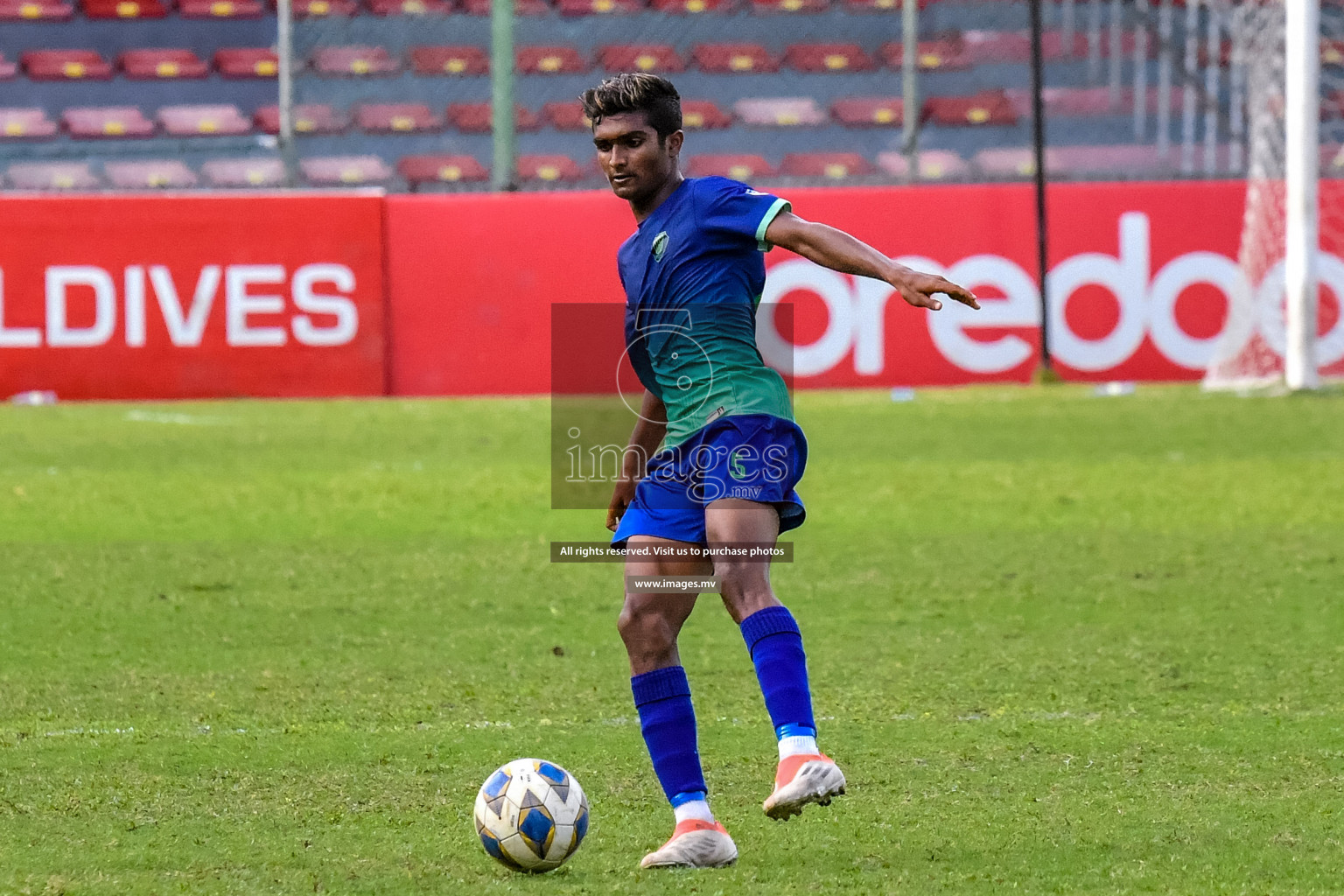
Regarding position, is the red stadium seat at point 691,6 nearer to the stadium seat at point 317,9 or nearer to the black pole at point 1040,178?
the stadium seat at point 317,9

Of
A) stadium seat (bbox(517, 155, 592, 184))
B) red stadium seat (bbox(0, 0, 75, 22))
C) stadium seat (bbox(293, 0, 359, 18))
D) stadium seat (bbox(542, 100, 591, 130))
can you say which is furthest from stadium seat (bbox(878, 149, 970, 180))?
red stadium seat (bbox(0, 0, 75, 22))

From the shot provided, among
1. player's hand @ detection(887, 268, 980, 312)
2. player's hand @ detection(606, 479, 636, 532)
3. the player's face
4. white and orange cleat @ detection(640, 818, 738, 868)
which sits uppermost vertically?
the player's face

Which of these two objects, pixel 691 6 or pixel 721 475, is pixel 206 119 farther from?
pixel 721 475

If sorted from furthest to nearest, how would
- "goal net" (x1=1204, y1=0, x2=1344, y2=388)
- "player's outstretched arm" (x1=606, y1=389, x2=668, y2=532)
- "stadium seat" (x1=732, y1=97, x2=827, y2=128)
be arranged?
1. "stadium seat" (x1=732, y1=97, x2=827, y2=128)
2. "goal net" (x1=1204, y1=0, x2=1344, y2=388)
3. "player's outstretched arm" (x1=606, y1=389, x2=668, y2=532)

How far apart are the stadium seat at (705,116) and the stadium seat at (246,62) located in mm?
4463

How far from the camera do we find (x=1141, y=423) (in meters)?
12.7

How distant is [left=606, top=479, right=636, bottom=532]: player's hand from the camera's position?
13.1 feet

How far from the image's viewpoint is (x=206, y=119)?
19.3 metres

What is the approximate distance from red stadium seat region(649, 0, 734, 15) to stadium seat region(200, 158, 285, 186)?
14.0 feet

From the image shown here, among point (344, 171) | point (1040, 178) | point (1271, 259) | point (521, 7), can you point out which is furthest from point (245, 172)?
point (1271, 259)

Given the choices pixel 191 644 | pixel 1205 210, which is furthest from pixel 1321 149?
pixel 191 644

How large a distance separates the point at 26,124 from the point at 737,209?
55.1 ft

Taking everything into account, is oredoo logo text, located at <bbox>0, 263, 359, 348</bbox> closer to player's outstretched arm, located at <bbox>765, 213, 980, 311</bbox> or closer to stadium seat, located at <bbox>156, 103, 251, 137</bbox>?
stadium seat, located at <bbox>156, 103, 251, 137</bbox>

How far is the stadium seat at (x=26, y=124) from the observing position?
1869cm
